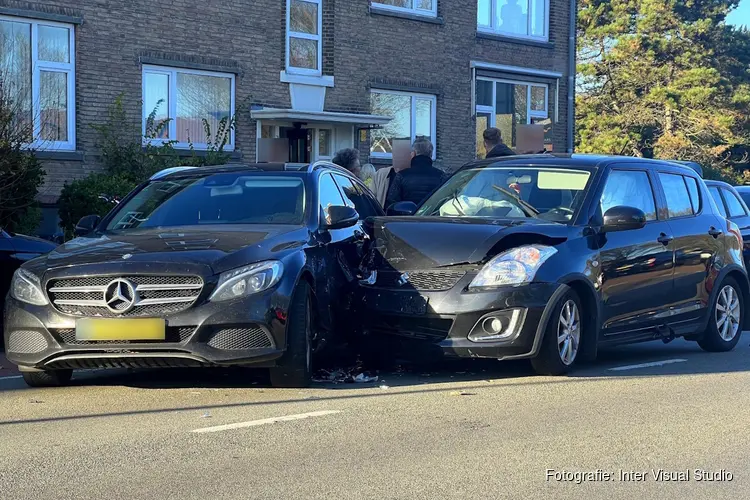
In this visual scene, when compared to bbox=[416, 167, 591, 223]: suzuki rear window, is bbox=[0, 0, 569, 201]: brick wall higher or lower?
higher

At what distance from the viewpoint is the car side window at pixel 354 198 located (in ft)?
32.7

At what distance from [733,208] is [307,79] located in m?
9.38

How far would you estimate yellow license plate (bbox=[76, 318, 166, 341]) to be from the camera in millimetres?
7312

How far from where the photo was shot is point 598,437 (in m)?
6.49

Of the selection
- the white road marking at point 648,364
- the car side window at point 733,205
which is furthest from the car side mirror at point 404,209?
the car side window at point 733,205

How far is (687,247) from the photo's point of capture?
33.6ft

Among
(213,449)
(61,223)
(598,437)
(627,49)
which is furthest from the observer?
(627,49)

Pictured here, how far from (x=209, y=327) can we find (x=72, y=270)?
1054 mm

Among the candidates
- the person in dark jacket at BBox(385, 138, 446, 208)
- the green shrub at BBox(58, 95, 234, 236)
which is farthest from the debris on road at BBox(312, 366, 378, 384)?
the green shrub at BBox(58, 95, 234, 236)

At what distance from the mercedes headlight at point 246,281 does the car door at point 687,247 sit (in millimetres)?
3993

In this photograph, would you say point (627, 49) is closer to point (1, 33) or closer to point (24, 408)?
point (1, 33)

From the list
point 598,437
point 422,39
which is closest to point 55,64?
point 422,39

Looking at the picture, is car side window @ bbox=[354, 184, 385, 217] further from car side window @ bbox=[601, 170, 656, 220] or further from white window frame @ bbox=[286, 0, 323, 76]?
white window frame @ bbox=[286, 0, 323, 76]

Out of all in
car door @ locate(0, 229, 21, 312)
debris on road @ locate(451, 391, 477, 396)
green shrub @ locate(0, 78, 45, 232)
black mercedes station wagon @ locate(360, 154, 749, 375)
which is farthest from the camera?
green shrub @ locate(0, 78, 45, 232)
